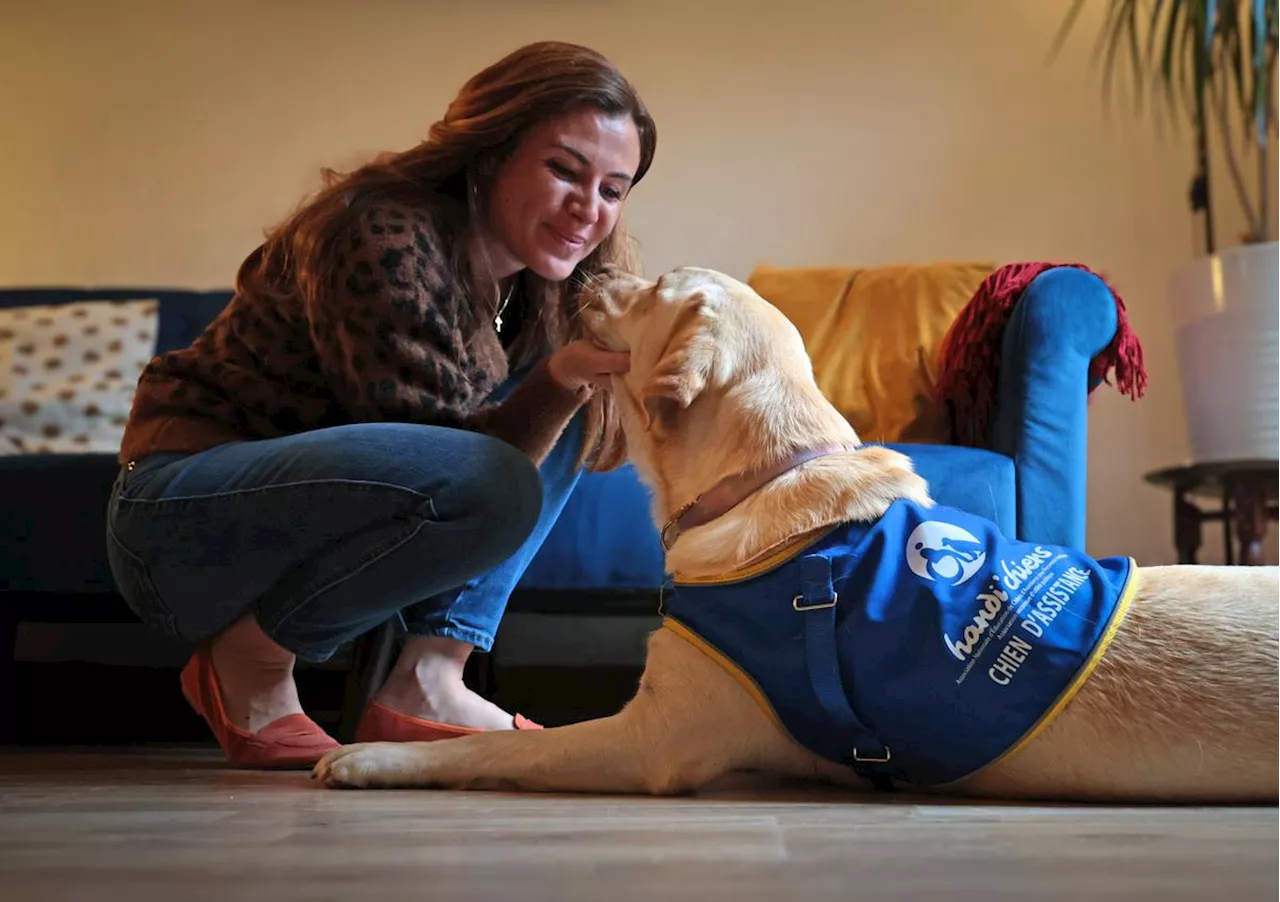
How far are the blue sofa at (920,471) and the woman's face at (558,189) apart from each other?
561 millimetres

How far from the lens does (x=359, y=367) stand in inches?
60.4

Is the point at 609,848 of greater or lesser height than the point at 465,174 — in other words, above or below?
below

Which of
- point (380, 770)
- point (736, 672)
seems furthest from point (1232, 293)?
point (380, 770)

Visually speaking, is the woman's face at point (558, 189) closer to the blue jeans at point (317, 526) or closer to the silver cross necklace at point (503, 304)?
the silver cross necklace at point (503, 304)

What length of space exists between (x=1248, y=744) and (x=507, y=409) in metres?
1.05

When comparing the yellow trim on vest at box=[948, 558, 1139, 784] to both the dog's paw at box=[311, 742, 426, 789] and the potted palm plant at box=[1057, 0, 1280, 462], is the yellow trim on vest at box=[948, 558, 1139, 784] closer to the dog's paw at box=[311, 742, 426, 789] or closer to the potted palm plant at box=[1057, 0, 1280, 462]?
the dog's paw at box=[311, 742, 426, 789]

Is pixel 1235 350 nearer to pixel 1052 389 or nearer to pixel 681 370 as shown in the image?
pixel 1052 389

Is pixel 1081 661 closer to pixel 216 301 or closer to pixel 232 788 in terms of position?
pixel 232 788

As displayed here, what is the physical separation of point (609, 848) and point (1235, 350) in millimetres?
2454

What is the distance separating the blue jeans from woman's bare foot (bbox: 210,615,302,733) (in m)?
0.03

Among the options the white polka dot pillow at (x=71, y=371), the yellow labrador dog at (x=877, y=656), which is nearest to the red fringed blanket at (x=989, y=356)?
the yellow labrador dog at (x=877, y=656)

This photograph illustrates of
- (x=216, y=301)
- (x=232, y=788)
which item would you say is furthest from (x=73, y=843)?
→ (x=216, y=301)

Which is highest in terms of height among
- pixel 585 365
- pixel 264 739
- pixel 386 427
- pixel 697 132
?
pixel 697 132

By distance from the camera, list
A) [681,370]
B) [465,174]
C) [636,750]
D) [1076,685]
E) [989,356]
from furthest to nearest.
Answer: [989,356] → [465,174] → [681,370] → [636,750] → [1076,685]
